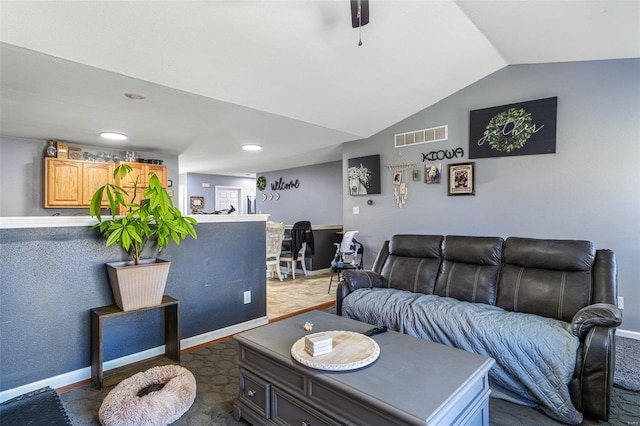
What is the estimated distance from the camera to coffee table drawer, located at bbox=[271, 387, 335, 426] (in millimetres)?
1516

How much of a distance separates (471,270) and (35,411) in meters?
3.04

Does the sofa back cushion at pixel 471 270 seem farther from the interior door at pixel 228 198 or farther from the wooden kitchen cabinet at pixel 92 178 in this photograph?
the interior door at pixel 228 198

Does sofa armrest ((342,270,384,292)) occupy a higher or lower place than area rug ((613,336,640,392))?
higher

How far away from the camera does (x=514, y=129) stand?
3715 millimetres

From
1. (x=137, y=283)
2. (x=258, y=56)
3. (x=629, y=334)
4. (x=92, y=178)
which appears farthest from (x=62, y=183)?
(x=629, y=334)

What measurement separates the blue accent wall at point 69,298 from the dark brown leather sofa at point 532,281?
133 centimetres

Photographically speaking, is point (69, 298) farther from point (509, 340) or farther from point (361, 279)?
point (509, 340)

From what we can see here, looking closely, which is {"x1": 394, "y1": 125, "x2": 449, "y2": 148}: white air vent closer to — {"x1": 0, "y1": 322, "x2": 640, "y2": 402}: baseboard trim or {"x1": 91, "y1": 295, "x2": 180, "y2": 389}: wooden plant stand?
{"x1": 0, "y1": 322, "x2": 640, "y2": 402}: baseboard trim

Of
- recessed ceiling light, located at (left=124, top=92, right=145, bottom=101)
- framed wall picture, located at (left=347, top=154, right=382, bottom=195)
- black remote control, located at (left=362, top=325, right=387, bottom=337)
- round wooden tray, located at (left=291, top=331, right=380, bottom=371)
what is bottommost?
black remote control, located at (left=362, top=325, right=387, bottom=337)

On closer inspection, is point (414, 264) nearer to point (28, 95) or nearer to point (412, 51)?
point (412, 51)

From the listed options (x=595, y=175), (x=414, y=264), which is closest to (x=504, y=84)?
(x=595, y=175)

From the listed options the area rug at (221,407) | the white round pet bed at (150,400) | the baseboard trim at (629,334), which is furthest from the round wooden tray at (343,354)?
the baseboard trim at (629,334)

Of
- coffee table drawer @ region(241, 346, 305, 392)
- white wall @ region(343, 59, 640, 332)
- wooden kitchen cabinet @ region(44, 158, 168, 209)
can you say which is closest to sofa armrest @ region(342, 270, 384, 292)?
coffee table drawer @ region(241, 346, 305, 392)

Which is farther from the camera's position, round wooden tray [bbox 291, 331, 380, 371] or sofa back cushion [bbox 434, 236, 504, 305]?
sofa back cushion [bbox 434, 236, 504, 305]
